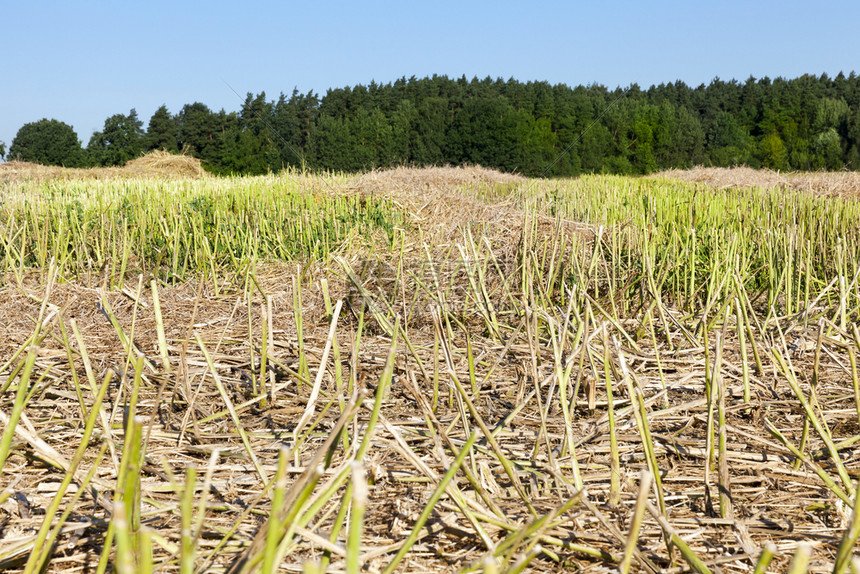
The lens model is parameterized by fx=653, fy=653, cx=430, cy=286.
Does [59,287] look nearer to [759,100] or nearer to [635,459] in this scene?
[635,459]

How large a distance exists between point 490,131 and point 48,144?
17.3m

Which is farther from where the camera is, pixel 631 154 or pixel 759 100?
pixel 759 100

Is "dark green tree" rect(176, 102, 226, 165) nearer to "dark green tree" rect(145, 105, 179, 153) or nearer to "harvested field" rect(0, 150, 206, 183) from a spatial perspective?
"dark green tree" rect(145, 105, 179, 153)

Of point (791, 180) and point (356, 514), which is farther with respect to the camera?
point (791, 180)

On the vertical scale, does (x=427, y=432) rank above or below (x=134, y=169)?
below

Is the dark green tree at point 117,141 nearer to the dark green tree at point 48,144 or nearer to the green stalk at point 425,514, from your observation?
the dark green tree at point 48,144

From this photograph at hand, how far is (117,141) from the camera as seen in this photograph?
2477 centimetres

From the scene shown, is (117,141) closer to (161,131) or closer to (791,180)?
(161,131)

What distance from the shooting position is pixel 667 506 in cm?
130

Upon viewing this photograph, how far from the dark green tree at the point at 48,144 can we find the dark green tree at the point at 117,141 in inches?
23.9

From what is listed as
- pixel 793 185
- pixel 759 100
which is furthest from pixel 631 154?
pixel 793 185

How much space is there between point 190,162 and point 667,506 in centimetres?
1745

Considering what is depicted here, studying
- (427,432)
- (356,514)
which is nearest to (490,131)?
(427,432)

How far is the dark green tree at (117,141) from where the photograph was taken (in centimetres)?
2426
